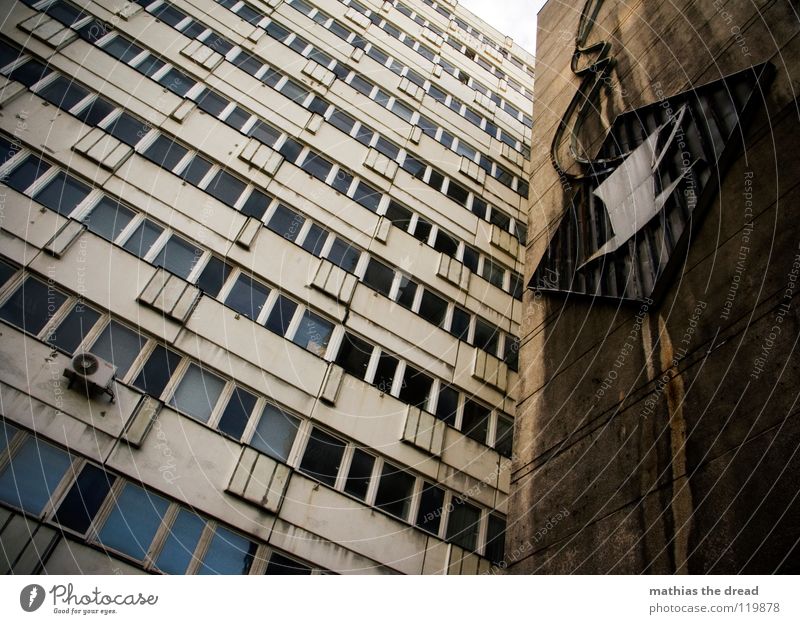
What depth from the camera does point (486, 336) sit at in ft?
62.4

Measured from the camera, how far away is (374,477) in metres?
14.3

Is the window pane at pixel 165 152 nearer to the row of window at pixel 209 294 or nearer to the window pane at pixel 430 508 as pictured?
the row of window at pixel 209 294

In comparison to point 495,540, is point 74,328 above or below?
above

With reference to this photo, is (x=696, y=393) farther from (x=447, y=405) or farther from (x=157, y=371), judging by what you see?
(x=157, y=371)

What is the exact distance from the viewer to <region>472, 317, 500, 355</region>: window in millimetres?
18703

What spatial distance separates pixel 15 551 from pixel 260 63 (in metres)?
18.5

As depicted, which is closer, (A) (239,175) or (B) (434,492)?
(B) (434,492)

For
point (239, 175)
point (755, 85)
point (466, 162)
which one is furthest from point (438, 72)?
point (755, 85)

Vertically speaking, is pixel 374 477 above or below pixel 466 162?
below

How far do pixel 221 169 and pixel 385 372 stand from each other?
8.24 m

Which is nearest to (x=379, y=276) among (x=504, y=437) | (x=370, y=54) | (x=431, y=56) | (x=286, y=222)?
(x=286, y=222)

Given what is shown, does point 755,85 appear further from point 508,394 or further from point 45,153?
point 45,153

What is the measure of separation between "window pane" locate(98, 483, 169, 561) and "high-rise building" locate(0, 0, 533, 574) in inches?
2.8

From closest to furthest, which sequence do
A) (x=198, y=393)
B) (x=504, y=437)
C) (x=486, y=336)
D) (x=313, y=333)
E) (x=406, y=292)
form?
(x=198, y=393) → (x=313, y=333) → (x=504, y=437) → (x=406, y=292) → (x=486, y=336)
